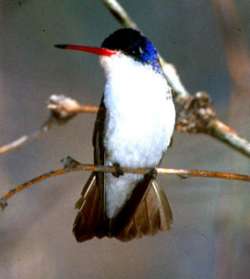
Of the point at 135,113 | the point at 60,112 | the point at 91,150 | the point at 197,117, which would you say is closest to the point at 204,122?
the point at 197,117

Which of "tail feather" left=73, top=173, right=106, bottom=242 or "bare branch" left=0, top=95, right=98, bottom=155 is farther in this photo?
"tail feather" left=73, top=173, right=106, bottom=242

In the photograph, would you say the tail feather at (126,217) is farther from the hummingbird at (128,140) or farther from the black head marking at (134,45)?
the black head marking at (134,45)

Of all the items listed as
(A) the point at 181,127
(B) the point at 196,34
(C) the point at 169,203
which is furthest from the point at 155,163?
(A) the point at 181,127

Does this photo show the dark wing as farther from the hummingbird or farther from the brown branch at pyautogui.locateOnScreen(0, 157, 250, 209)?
the brown branch at pyautogui.locateOnScreen(0, 157, 250, 209)

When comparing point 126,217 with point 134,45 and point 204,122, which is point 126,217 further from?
point 204,122

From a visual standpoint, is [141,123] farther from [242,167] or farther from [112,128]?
[242,167]

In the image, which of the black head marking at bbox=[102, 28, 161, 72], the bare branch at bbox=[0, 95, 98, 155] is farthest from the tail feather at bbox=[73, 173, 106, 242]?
the bare branch at bbox=[0, 95, 98, 155]

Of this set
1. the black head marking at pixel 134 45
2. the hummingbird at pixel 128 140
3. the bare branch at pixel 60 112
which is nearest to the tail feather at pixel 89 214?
the hummingbird at pixel 128 140
